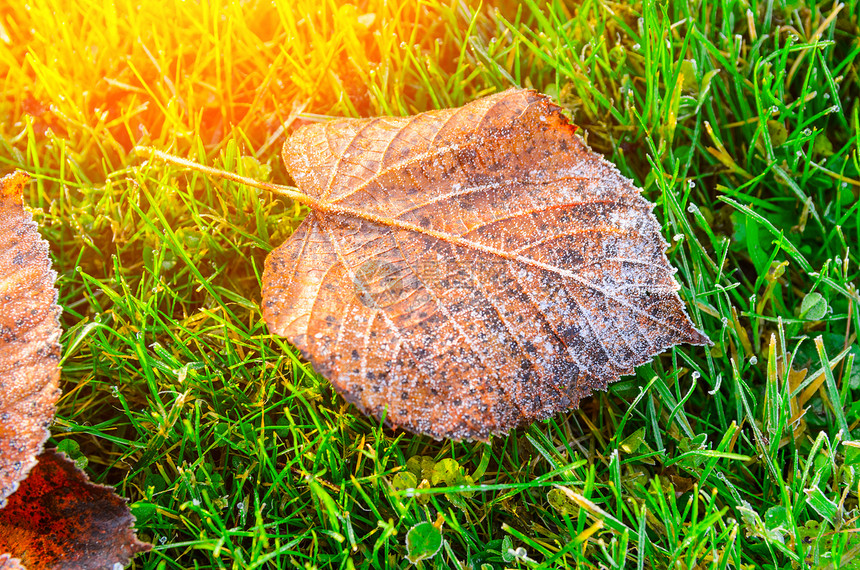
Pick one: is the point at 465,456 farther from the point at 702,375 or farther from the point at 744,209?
the point at 744,209

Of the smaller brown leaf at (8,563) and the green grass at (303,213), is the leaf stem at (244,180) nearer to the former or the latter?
the green grass at (303,213)

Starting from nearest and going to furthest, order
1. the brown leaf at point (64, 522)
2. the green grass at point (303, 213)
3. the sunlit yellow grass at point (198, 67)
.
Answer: the brown leaf at point (64, 522), the green grass at point (303, 213), the sunlit yellow grass at point (198, 67)

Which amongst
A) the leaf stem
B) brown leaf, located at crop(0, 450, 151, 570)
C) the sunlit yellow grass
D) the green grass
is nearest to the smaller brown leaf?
Answer: brown leaf, located at crop(0, 450, 151, 570)

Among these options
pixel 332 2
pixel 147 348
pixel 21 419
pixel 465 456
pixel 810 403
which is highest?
pixel 332 2

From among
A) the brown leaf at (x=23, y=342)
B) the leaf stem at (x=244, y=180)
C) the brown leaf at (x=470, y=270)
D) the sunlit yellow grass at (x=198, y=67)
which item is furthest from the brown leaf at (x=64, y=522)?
the sunlit yellow grass at (x=198, y=67)

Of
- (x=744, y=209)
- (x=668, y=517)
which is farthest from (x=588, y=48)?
(x=668, y=517)

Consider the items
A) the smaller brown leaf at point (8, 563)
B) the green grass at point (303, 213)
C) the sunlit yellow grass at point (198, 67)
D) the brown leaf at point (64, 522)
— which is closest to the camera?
the smaller brown leaf at point (8, 563)

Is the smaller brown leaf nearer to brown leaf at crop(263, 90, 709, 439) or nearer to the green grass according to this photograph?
the green grass
